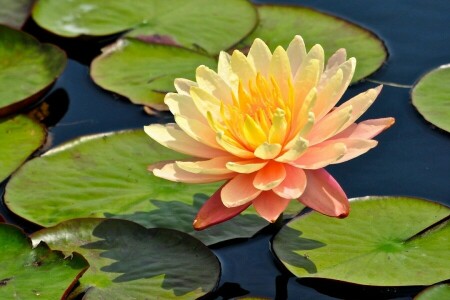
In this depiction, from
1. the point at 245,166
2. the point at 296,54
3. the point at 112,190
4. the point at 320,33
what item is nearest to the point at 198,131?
the point at 245,166

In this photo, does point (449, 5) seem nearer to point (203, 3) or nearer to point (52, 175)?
point (203, 3)

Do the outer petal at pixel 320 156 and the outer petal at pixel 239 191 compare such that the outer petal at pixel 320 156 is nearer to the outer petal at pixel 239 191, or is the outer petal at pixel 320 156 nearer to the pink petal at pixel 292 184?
the pink petal at pixel 292 184

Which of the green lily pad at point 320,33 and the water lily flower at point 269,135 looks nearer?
the water lily flower at point 269,135

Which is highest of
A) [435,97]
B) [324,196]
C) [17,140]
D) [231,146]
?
[231,146]

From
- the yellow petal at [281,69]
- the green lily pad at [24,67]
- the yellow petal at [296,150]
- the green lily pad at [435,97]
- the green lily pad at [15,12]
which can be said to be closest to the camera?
the yellow petal at [296,150]

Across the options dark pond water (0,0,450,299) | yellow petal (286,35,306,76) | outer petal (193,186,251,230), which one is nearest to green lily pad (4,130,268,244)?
dark pond water (0,0,450,299)

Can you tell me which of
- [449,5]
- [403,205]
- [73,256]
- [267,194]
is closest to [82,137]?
[73,256]

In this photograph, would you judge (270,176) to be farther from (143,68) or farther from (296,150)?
(143,68)

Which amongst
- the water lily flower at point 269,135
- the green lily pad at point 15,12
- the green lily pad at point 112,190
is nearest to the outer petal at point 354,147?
the water lily flower at point 269,135
